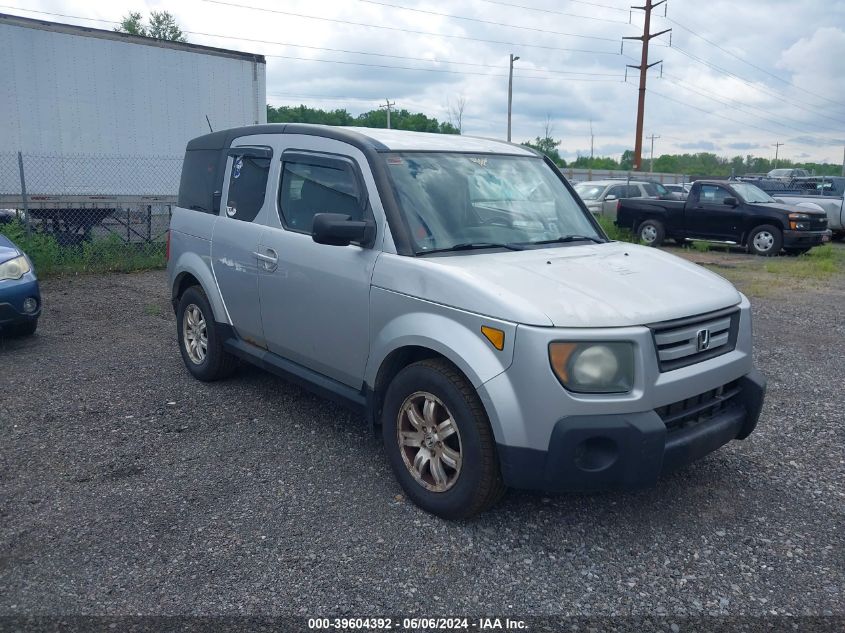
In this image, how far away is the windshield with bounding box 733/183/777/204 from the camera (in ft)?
53.0

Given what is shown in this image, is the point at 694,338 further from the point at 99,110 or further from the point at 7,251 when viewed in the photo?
the point at 99,110

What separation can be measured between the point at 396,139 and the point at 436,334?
1.49 m

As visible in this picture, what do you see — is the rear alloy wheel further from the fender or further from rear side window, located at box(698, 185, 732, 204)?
the fender

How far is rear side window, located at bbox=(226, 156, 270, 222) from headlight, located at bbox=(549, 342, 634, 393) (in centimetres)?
262

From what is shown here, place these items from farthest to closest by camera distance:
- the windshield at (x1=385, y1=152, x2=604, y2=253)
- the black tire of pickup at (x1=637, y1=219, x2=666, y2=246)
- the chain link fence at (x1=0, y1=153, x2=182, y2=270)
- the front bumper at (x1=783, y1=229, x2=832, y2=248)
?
the black tire of pickup at (x1=637, y1=219, x2=666, y2=246), the front bumper at (x1=783, y1=229, x2=832, y2=248), the chain link fence at (x1=0, y1=153, x2=182, y2=270), the windshield at (x1=385, y1=152, x2=604, y2=253)

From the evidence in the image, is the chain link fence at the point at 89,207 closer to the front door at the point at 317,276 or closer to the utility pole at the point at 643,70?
the front door at the point at 317,276

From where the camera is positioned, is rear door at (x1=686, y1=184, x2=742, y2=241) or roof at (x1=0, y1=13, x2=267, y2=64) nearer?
roof at (x1=0, y1=13, x2=267, y2=64)

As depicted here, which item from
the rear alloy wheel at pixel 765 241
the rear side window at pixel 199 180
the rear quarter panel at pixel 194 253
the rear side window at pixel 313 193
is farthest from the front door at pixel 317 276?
the rear alloy wheel at pixel 765 241

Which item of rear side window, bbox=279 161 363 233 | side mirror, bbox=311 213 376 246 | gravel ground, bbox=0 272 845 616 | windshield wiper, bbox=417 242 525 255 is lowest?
gravel ground, bbox=0 272 845 616

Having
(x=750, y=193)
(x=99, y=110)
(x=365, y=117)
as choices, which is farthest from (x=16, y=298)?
(x=365, y=117)

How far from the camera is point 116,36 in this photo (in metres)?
13.6

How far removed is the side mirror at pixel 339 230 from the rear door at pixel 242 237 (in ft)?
3.74

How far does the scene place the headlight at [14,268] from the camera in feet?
22.1

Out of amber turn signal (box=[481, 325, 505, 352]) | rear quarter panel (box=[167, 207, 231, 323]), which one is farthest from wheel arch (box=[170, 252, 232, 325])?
amber turn signal (box=[481, 325, 505, 352])
